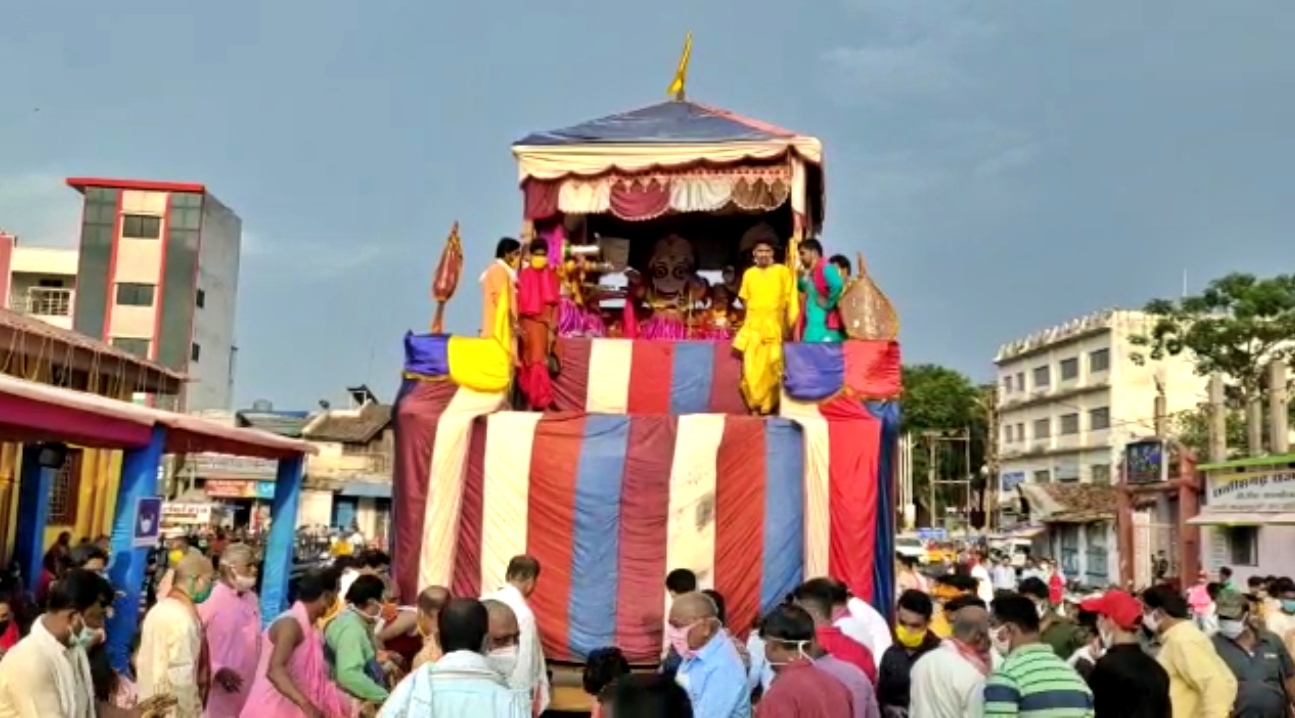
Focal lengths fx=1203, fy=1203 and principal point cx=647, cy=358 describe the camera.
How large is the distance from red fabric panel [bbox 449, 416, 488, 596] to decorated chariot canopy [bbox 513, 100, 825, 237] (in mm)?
3278

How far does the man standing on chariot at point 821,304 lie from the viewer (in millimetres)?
11445

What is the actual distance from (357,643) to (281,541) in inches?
265

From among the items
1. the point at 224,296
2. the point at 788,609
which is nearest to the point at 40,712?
the point at 788,609

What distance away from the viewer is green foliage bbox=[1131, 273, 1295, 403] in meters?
31.2

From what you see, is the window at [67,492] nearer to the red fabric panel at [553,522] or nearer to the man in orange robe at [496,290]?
the man in orange robe at [496,290]

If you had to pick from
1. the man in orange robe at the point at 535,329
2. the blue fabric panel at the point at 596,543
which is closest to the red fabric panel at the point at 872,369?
the blue fabric panel at the point at 596,543

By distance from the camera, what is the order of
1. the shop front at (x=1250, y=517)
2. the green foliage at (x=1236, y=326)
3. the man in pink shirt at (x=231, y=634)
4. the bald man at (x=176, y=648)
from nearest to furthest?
the bald man at (x=176, y=648) → the man in pink shirt at (x=231, y=634) → the shop front at (x=1250, y=517) → the green foliage at (x=1236, y=326)

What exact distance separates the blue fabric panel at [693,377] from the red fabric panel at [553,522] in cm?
141

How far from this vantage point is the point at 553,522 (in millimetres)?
10219

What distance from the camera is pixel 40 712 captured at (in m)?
4.04

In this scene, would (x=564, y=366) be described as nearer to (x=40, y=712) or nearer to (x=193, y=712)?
(x=193, y=712)

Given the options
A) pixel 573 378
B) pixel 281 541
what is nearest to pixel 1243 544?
pixel 573 378

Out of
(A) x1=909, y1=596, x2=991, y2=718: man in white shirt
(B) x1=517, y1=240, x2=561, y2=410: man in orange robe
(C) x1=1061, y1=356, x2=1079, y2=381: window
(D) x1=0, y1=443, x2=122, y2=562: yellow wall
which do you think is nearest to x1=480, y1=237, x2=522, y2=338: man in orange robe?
(B) x1=517, y1=240, x2=561, y2=410: man in orange robe

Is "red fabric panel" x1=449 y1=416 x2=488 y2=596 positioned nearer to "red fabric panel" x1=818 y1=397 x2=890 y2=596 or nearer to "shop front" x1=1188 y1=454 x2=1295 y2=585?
"red fabric panel" x1=818 y1=397 x2=890 y2=596
